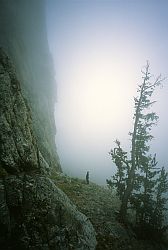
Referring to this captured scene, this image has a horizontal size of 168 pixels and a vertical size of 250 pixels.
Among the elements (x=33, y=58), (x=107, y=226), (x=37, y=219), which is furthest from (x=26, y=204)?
(x=33, y=58)

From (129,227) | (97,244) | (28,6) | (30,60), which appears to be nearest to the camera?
(97,244)

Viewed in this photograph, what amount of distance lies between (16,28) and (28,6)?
62.4ft

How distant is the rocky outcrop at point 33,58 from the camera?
41.6m

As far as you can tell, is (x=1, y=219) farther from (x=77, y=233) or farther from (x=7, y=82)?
(x=7, y=82)

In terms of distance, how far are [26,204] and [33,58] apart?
5703 cm

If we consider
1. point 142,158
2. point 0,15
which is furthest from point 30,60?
point 142,158

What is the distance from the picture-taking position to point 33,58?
201 ft

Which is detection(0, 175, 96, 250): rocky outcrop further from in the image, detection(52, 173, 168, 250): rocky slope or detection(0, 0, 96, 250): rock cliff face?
detection(52, 173, 168, 250): rocky slope

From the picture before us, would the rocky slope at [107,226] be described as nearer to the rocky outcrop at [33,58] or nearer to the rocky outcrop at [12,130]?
the rocky outcrop at [12,130]

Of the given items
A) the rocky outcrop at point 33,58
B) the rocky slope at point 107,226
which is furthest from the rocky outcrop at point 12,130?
the rocky outcrop at point 33,58

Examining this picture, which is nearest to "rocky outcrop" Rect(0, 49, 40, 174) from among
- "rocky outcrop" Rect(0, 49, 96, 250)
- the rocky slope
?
"rocky outcrop" Rect(0, 49, 96, 250)

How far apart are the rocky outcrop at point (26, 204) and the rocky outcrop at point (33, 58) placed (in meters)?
19.3

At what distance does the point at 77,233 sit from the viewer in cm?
1171

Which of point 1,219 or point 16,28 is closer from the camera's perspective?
point 1,219
